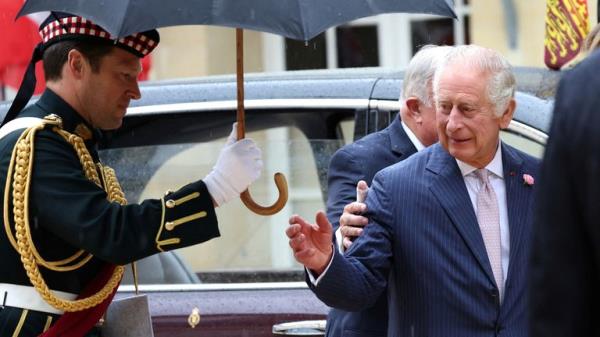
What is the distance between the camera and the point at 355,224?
3.48 m

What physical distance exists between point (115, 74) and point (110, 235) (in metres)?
0.49

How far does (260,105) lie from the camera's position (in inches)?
186

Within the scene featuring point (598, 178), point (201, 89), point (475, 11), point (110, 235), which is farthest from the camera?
point (475, 11)

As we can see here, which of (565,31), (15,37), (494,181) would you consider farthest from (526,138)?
(15,37)

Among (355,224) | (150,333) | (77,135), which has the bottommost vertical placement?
(150,333)

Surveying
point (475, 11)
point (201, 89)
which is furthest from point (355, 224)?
point (475, 11)

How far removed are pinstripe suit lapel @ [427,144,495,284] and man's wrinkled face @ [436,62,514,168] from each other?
0.15 ft

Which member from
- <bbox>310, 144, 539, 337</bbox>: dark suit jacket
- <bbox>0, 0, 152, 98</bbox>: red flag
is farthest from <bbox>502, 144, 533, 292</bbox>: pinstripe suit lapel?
<bbox>0, 0, 152, 98</bbox>: red flag

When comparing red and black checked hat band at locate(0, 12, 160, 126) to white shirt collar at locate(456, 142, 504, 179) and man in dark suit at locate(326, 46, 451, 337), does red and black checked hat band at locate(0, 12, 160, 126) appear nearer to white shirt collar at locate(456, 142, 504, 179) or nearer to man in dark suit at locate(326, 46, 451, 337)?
man in dark suit at locate(326, 46, 451, 337)

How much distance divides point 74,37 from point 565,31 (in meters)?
1.96

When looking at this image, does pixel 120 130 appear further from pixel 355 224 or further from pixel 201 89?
pixel 355 224

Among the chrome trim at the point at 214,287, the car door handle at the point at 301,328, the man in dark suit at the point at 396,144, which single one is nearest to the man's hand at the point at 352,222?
the man in dark suit at the point at 396,144

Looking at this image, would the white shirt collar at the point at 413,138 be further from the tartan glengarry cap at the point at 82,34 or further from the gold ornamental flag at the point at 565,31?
the gold ornamental flag at the point at 565,31

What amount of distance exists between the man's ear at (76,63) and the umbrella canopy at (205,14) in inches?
5.4
